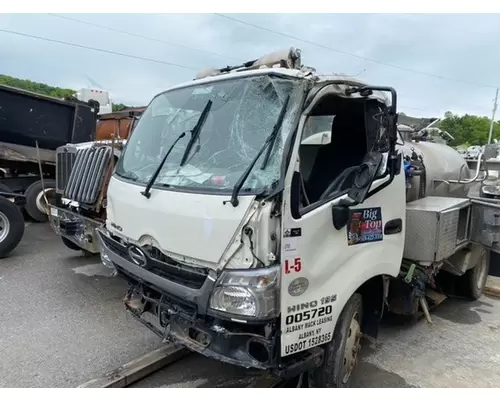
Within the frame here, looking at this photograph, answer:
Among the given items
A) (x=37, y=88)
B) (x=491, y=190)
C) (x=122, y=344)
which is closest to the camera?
(x=122, y=344)

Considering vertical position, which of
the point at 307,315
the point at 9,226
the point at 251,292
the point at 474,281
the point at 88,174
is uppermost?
the point at 88,174

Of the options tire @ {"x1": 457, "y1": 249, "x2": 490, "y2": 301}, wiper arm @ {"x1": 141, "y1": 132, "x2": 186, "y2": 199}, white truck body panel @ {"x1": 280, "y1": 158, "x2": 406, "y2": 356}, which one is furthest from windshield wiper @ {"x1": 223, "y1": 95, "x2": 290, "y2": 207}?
tire @ {"x1": 457, "y1": 249, "x2": 490, "y2": 301}

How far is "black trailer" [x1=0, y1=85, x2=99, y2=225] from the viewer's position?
824 centimetres

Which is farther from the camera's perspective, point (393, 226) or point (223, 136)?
point (393, 226)

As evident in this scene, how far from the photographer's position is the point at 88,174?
5293mm

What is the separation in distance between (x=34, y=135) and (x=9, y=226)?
3.09 meters

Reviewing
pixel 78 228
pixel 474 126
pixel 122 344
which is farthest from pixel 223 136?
pixel 474 126

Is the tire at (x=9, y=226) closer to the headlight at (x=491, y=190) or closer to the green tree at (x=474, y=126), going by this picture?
the headlight at (x=491, y=190)

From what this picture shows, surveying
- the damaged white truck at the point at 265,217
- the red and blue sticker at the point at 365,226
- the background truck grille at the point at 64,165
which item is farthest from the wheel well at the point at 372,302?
the background truck grille at the point at 64,165

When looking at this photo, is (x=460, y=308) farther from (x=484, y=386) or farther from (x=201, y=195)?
(x=201, y=195)

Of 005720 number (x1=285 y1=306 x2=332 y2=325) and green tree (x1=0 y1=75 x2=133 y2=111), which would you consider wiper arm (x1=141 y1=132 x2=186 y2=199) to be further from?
green tree (x1=0 y1=75 x2=133 y2=111)

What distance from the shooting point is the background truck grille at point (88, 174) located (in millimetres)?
5094

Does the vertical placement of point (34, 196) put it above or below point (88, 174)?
below

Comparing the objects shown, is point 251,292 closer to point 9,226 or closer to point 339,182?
point 339,182
